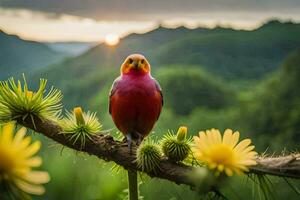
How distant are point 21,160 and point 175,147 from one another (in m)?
0.37

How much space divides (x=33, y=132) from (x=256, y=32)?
23.8ft

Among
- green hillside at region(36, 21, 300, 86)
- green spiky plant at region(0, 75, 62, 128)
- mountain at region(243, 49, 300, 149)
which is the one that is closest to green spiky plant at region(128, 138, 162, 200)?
green spiky plant at region(0, 75, 62, 128)

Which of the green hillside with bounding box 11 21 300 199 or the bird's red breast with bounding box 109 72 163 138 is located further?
the green hillside with bounding box 11 21 300 199

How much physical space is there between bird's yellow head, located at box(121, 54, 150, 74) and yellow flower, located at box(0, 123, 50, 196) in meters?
0.68

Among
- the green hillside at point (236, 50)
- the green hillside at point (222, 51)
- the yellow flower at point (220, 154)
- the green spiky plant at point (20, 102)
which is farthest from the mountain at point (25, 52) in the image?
the yellow flower at point (220, 154)

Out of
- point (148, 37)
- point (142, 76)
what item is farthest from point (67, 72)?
point (142, 76)

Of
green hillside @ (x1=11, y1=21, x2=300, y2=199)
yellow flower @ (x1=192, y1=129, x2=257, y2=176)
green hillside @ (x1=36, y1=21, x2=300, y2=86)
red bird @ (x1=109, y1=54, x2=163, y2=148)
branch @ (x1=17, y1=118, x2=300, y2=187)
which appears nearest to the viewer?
yellow flower @ (x1=192, y1=129, x2=257, y2=176)

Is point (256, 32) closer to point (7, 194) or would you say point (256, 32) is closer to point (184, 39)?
point (184, 39)

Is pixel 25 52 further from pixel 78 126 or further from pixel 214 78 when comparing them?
pixel 78 126

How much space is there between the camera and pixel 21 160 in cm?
34

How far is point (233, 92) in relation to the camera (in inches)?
271

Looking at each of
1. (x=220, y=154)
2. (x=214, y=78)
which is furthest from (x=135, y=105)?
(x=214, y=78)

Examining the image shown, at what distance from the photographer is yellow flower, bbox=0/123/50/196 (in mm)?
333

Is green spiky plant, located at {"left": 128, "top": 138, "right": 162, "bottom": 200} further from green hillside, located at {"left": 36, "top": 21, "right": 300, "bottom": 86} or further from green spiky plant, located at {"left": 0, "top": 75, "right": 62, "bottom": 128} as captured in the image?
green hillside, located at {"left": 36, "top": 21, "right": 300, "bottom": 86}
